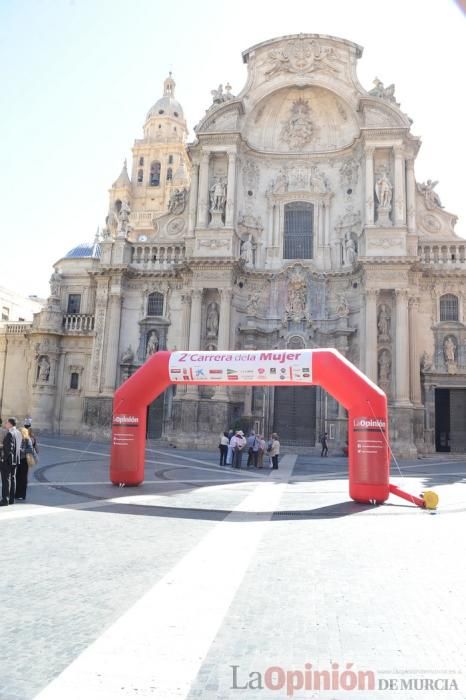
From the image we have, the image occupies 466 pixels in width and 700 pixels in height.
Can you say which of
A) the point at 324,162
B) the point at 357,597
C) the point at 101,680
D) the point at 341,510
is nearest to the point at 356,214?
the point at 324,162

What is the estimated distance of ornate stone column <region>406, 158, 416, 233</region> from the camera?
31081mm

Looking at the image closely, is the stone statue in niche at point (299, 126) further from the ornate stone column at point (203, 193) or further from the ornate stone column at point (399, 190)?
the ornate stone column at point (399, 190)

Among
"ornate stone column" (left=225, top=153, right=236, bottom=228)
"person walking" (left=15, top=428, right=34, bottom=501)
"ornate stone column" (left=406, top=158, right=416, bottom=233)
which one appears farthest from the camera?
"ornate stone column" (left=225, top=153, right=236, bottom=228)

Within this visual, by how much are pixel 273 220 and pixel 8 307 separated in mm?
26247

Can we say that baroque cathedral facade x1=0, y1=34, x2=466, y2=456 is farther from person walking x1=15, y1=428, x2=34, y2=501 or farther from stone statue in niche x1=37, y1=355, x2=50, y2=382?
person walking x1=15, y1=428, x2=34, y2=501

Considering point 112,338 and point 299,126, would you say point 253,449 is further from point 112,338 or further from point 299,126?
point 299,126

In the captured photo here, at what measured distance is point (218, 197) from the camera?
32969 mm

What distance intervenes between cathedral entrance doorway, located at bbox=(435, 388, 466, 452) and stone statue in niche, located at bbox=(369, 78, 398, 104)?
18.4 metres

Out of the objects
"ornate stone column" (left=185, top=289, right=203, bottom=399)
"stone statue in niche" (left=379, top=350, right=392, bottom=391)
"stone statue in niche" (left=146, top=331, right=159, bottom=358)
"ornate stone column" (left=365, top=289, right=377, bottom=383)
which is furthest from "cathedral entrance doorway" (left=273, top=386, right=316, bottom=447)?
"stone statue in niche" (left=146, top=331, right=159, bottom=358)

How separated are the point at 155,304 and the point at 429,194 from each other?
62.2 feet

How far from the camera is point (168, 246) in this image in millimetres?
34188

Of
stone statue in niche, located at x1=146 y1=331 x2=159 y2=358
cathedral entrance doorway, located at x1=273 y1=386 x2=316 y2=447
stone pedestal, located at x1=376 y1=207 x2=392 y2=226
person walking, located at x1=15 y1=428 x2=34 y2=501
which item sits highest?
stone pedestal, located at x1=376 y1=207 x2=392 y2=226

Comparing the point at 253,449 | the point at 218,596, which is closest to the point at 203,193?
the point at 253,449

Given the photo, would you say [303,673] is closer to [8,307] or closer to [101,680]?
[101,680]
